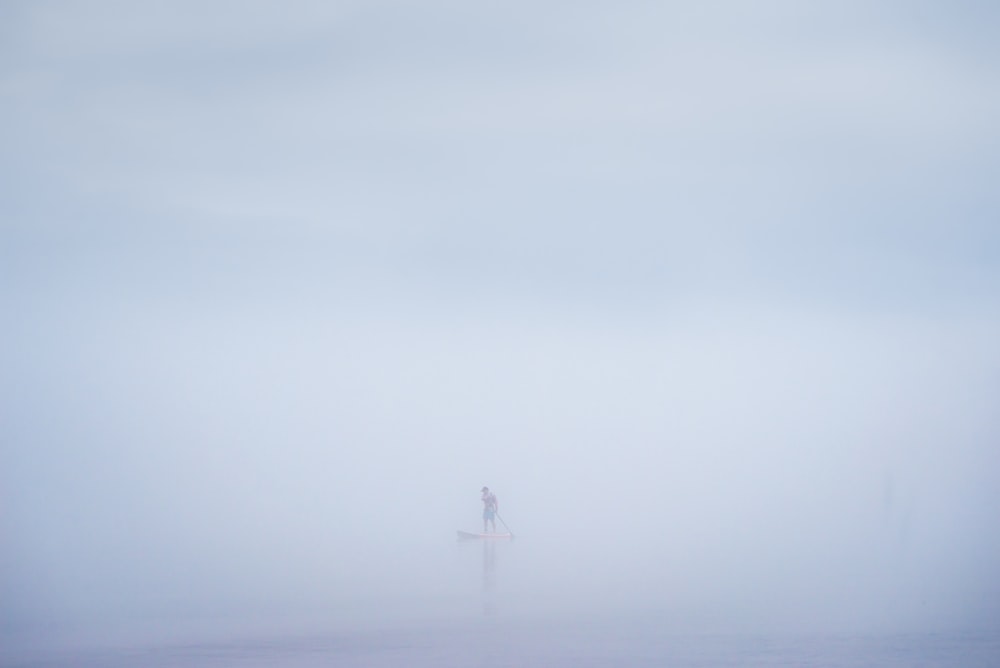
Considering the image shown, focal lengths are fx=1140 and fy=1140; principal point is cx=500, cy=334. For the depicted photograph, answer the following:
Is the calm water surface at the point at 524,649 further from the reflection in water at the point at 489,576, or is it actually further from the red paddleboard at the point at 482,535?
the red paddleboard at the point at 482,535

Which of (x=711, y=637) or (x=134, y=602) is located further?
(x=134, y=602)

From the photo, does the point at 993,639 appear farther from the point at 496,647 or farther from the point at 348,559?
the point at 348,559

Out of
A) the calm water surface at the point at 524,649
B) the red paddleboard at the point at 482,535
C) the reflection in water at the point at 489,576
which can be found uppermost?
the red paddleboard at the point at 482,535

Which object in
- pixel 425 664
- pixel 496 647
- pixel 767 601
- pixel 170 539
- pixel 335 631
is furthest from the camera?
pixel 170 539

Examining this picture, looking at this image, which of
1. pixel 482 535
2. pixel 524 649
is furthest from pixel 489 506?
pixel 524 649

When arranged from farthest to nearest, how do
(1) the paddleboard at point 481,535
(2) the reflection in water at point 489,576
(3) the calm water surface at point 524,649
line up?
1. (1) the paddleboard at point 481,535
2. (2) the reflection in water at point 489,576
3. (3) the calm water surface at point 524,649

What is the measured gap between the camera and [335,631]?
13414 mm

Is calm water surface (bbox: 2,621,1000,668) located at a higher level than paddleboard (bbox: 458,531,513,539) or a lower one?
lower

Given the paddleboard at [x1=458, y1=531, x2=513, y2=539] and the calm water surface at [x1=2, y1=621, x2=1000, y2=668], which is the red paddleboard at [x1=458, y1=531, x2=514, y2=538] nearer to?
the paddleboard at [x1=458, y1=531, x2=513, y2=539]

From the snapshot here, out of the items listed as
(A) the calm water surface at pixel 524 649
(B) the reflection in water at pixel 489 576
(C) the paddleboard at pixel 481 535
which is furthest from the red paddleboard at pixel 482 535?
(A) the calm water surface at pixel 524 649

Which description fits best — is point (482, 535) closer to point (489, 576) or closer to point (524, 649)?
point (489, 576)

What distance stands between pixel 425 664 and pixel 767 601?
6174 millimetres

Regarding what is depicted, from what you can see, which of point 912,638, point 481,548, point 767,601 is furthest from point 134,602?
point 481,548

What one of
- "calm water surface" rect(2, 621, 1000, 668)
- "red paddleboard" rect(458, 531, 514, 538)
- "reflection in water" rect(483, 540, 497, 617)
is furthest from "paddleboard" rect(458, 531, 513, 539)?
"calm water surface" rect(2, 621, 1000, 668)
